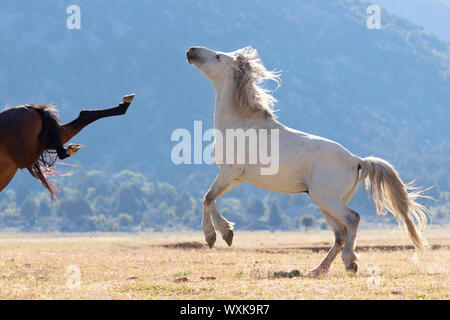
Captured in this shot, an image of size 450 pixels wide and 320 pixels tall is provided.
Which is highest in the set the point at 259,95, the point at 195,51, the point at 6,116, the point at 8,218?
the point at 195,51

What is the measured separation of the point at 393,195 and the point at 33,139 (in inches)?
236

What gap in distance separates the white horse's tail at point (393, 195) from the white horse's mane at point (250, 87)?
1.90 metres

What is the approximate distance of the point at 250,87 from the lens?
12.1m

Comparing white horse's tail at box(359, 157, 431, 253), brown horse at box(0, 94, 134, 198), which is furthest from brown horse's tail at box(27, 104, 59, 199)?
white horse's tail at box(359, 157, 431, 253)

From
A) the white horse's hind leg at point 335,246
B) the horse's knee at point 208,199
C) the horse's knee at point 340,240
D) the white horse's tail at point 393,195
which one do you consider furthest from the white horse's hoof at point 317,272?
the horse's knee at point 208,199

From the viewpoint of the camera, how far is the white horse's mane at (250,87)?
11.8m

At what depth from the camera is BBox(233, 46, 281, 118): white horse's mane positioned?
11844 mm

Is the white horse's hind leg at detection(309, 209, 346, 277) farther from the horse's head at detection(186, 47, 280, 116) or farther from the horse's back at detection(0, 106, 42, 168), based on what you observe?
the horse's back at detection(0, 106, 42, 168)

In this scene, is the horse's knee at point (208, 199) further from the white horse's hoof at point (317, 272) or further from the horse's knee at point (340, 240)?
the horse's knee at point (340, 240)

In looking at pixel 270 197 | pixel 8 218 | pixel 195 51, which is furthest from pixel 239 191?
pixel 195 51
